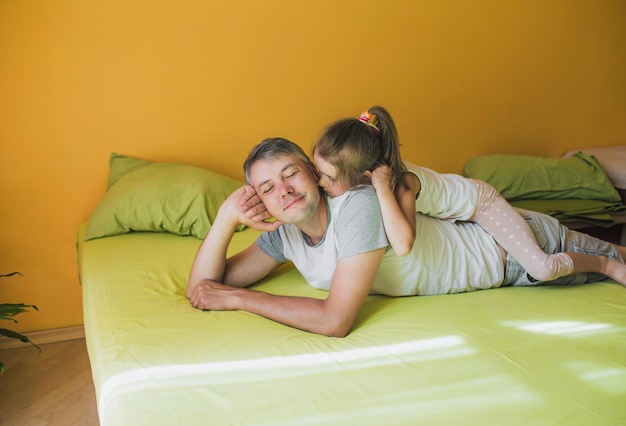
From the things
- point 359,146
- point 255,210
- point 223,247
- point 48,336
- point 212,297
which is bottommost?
point 48,336

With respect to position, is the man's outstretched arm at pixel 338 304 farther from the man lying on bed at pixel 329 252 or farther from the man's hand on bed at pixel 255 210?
the man's hand on bed at pixel 255 210

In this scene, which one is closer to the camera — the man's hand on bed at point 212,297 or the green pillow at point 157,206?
the man's hand on bed at point 212,297

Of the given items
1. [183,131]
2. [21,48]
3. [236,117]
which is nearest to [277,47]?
[236,117]

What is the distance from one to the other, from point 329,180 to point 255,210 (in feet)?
0.83

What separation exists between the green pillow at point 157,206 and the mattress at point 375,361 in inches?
27.5

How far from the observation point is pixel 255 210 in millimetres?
1824

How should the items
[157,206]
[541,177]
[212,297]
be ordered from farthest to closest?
1. [541,177]
2. [157,206]
3. [212,297]

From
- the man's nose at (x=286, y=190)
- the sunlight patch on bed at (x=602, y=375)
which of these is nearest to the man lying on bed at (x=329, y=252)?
the man's nose at (x=286, y=190)

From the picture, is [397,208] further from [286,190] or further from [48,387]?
[48,387]

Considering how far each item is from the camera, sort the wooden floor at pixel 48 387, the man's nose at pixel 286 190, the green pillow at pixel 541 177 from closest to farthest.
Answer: the man's nose at pixel 286 190 → the wooden floor at pixel 48 387 → the green pillow at pixel 541 177

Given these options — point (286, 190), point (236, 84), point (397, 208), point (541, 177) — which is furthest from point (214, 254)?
point (541, 177)

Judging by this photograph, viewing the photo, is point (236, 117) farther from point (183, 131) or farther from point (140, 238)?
point (140, 238)

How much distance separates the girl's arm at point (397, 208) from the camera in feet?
5.34

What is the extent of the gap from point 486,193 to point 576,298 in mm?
447
